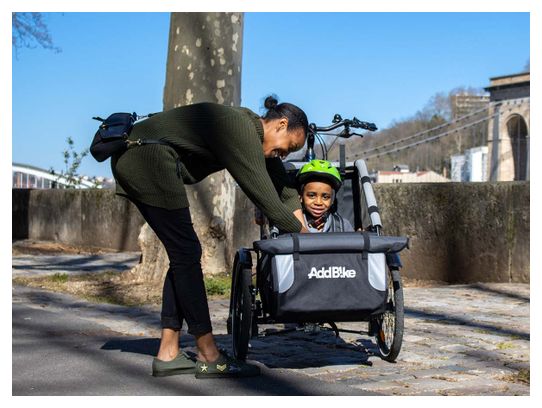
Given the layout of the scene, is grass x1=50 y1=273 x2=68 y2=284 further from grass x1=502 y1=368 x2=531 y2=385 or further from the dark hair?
grass x1=502 y1=368 x2=531 y2=385

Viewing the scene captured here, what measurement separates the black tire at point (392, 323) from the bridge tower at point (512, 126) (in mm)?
96478

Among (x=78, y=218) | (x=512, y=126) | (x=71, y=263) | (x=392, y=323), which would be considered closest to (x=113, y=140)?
(x=392, y=323)

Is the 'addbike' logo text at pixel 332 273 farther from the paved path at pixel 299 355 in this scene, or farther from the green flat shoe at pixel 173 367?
the green flat shoe at pixel 173 367

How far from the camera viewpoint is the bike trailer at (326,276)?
4809 mm

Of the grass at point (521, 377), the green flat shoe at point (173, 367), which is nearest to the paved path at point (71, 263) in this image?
the green flat shoe at point (173, 367)

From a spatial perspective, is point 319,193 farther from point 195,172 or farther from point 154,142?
point 154,142

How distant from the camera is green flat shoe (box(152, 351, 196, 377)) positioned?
4965 millimetres

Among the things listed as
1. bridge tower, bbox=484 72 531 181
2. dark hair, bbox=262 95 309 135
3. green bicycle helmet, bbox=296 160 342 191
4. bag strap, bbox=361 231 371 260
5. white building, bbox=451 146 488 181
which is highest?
bridge tower, bbox=484 72 531 181

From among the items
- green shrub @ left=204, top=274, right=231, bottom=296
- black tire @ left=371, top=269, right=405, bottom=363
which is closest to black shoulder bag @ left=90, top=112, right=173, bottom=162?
black tire @ left=371, top=269, right=405, bottom=363

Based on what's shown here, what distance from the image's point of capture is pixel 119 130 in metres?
4.93

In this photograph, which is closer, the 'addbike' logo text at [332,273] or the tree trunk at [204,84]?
the 'addbike' logo text at [332,273]

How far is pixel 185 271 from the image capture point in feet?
16.3

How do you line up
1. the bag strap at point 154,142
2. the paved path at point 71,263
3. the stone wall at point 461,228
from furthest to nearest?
the paved path at point 71,263, the stone wall at point 461,228, the bag strap at point 154,142
